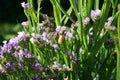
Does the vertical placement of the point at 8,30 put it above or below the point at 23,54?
above

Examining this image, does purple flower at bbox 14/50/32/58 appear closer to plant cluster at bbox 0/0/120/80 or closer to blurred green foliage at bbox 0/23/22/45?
plant cluster at bbox 0/0/120/80

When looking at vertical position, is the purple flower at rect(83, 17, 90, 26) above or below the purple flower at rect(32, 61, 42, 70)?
above

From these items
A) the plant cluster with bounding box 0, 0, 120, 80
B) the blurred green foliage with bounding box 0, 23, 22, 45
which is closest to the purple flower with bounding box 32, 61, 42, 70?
the plant cluster with bounding box 0, 0, 120, 80

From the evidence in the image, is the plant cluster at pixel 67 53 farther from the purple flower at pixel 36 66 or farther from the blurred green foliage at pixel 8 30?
the blurred green foliage at pixel 8 30

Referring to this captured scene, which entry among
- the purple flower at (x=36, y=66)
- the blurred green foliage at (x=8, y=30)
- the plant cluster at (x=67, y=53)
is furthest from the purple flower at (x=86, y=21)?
the blurred green foliage at (x=8, y=30)

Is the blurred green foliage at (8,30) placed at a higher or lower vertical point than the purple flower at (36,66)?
higher

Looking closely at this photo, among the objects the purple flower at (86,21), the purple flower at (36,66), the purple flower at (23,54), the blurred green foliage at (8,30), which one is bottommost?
the purple flower at (36,66)

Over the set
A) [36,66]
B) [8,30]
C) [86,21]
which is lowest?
[36,66]

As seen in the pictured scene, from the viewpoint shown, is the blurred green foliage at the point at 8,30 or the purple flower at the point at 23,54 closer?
the purple flower at the point at 23,54

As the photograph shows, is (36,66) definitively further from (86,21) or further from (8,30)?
(8,30)

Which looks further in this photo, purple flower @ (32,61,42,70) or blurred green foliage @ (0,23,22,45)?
blurred green foliage @ (0,23,22,45)

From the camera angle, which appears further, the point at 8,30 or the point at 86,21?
the point at 8,30

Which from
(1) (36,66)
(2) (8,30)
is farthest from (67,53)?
(2) (8,30)
